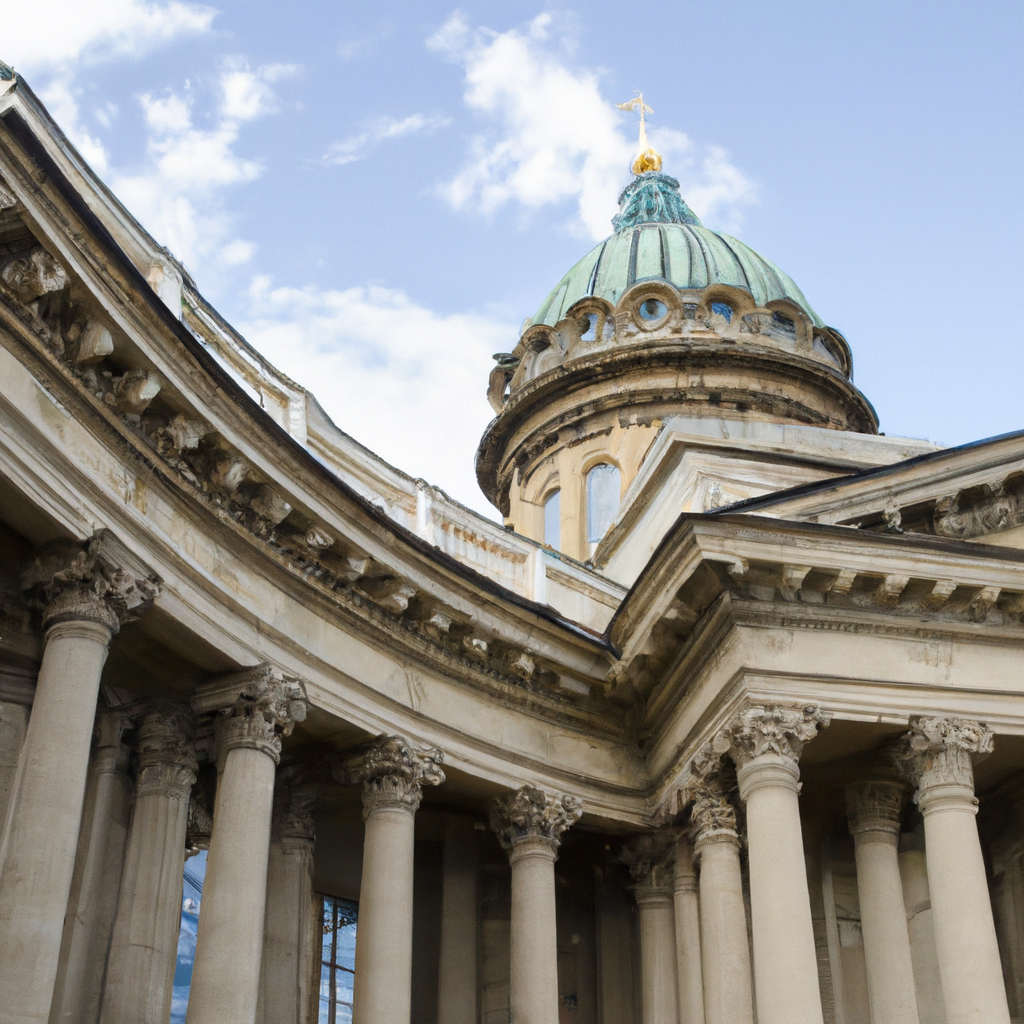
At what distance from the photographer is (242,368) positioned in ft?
64.4

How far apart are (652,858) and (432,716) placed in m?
4.38

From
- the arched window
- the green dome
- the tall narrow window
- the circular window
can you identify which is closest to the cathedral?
the arched window

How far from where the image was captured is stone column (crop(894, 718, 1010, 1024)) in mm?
16828

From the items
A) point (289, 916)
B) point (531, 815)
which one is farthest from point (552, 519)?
point (289, 916)

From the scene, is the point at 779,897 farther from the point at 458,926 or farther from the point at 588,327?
the point at 588,327

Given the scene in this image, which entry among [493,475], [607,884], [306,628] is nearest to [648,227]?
[493,475]

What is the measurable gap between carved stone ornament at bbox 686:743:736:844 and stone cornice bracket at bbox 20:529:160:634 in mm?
7829

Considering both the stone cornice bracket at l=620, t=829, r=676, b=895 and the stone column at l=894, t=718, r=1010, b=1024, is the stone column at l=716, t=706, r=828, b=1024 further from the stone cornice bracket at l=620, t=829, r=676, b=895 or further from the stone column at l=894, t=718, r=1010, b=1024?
the stone cornice bracket at l=620, t=829, r=676, b=895

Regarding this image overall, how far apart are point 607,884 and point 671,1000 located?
7.53ft

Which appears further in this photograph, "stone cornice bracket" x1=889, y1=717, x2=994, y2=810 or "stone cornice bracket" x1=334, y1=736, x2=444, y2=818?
"stone cornice bracket" x1=334, y1=736, x2=444, y2=818

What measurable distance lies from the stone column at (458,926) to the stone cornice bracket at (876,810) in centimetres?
530

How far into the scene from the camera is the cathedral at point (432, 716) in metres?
14.9

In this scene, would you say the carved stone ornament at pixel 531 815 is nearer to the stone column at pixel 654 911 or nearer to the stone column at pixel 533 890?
the stone column at pixel 533 890

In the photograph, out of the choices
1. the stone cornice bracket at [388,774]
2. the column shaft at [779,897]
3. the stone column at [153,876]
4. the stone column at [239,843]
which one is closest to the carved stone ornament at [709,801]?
the column shaft at [779,897]
